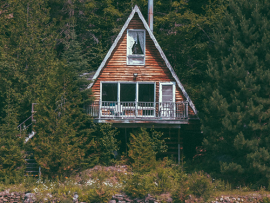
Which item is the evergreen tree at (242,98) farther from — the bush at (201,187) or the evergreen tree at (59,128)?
the evergreen tree at (59,128)

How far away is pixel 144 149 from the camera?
24.8 metres

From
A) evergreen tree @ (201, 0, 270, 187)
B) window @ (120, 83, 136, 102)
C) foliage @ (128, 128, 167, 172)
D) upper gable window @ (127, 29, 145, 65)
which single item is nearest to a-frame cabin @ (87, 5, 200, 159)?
upper gable window @ (127, 29, 145, 65)

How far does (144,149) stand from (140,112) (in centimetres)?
299

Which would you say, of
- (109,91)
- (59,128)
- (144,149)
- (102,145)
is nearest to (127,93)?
(109,91)

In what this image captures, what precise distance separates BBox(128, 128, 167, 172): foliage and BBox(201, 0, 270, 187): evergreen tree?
3340 mm

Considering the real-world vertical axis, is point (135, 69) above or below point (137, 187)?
above

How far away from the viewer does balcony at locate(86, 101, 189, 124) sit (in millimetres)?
25328

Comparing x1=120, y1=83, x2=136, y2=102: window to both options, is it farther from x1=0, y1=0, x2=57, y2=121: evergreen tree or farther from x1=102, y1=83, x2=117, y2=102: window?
x1=0, y1=0, x2=57, y2=121: evergreen tree

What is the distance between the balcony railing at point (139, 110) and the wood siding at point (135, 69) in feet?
2.12

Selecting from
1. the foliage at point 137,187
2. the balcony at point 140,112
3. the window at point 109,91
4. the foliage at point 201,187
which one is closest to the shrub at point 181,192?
the foliage at point 201,187

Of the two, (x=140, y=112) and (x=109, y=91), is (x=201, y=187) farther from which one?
(x=109, y=91)

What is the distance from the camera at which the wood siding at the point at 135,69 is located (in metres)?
26.5

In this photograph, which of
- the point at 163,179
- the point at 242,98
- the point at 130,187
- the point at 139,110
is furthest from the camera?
the point at 139,110

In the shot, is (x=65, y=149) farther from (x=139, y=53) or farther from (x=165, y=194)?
(x=139, y=53)
